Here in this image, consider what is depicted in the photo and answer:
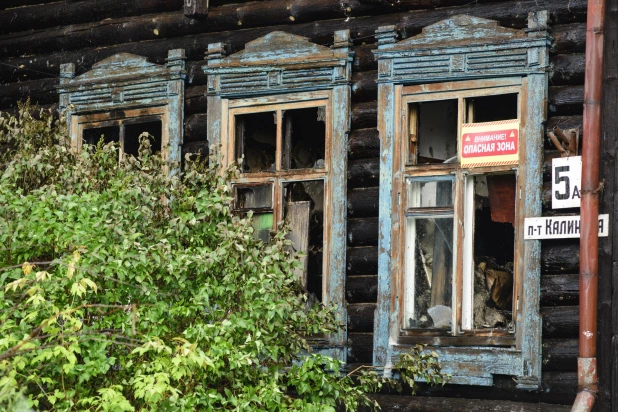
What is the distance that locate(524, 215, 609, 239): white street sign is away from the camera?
327 inches

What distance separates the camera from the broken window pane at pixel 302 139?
9906 mm

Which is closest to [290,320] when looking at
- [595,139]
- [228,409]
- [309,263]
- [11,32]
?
[228,409]

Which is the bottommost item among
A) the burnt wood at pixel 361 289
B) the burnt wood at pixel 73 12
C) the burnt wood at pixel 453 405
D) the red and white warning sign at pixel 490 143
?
the burnt wood at pixel 453 405

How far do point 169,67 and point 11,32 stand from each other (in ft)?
6.37

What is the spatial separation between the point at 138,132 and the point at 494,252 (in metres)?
3.45

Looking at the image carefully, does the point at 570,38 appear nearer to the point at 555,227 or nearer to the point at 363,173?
the point at 555,227

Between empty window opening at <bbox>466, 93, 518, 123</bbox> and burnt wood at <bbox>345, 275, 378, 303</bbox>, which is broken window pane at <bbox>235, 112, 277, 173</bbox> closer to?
burnt wood at <bbox>345, 275, 378, 303</bbox>

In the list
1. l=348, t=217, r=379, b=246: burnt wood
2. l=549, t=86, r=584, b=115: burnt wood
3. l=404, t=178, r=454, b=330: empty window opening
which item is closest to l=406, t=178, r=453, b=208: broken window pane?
l=404, t=178, r=454, b=330: empty window opening

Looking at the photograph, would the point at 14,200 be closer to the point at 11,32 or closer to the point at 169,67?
the point at 169,67

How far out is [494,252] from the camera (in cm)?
903

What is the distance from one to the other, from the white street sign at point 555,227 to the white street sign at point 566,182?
10cm

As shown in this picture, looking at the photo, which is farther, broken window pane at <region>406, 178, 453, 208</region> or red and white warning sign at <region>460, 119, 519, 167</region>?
broken window pane at <region>406, 178, 453, 208</region>

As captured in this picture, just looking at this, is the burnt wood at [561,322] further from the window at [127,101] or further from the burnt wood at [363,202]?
the window at [127,101]

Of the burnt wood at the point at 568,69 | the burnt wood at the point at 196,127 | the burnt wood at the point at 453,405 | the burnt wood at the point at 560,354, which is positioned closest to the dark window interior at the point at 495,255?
the burnt wood at the point at 560,354
